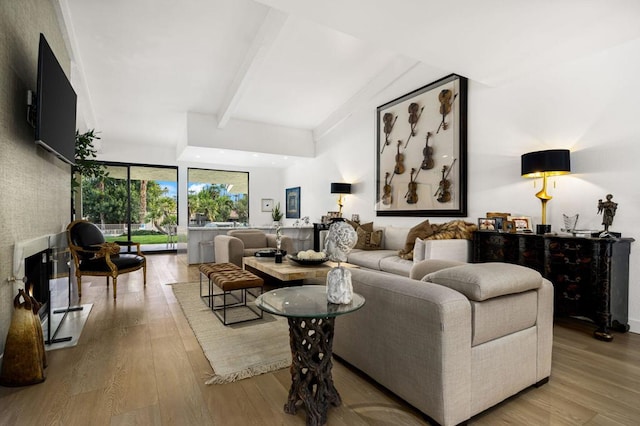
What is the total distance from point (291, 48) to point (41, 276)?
13.3 ft

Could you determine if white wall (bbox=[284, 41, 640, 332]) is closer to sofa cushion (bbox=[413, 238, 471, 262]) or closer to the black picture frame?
sofa cushion (bbox=[413, 238, 471, 262])

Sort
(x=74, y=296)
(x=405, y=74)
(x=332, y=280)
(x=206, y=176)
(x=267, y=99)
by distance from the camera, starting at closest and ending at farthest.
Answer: (x=332, y=280) < (x=74, y=296) < (x=405, y=74) < (x=267, y=99) < (x=206, y=176)

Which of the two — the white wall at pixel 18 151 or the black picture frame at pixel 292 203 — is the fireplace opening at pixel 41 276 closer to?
the white wall at pixel 18 151

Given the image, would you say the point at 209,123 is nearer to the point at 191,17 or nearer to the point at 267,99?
the point at 267,99

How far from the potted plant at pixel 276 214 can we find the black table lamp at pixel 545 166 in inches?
266

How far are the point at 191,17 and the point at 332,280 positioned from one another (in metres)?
Answer: 3.66

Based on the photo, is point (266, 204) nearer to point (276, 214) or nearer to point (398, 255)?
point (276, 214)

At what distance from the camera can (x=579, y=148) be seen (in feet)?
10.6

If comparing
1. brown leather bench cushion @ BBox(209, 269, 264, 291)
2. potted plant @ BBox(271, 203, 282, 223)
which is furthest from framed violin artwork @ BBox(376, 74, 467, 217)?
potted plant @ BBox(271, 203, 282, 223)

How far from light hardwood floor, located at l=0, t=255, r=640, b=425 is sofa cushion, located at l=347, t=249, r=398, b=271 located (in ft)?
6.86

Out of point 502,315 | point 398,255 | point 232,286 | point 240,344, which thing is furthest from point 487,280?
point 398,255

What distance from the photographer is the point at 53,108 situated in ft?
8.02

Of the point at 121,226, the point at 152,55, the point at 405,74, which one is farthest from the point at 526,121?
the point at 121,226

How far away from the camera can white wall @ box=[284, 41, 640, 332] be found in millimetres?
2885
